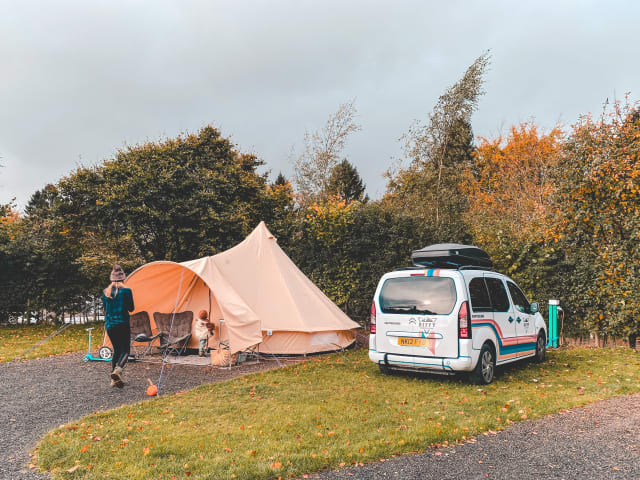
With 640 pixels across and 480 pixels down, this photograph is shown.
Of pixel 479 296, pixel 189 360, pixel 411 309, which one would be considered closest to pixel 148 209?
pixel 189 360

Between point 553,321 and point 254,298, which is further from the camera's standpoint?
point 553,321

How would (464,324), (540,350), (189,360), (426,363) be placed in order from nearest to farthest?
(464,324) < (426,363) < (540,350) < (189,360)

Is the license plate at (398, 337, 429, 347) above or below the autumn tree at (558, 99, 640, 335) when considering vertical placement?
below

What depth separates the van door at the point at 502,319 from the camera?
819 centimetres

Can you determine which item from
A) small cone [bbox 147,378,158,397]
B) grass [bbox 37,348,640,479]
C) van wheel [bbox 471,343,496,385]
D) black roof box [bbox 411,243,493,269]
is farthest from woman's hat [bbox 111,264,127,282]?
van wheel [bbox 471,343,496,385]

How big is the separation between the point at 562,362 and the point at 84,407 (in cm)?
916

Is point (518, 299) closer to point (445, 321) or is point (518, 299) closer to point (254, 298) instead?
point (445, 321)

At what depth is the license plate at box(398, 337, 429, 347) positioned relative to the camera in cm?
754

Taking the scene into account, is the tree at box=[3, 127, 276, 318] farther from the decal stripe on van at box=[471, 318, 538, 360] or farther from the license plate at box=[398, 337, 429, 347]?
the decal stripe on van at box=[471, 318, 538, 360]

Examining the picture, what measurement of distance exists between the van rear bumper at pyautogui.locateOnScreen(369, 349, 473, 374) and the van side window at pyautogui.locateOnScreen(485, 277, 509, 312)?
142 centimetres

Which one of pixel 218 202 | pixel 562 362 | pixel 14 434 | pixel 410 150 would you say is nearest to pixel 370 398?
pixel 14 434

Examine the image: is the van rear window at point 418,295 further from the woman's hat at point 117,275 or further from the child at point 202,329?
the child at point 202,329

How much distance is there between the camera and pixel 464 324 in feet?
23.9

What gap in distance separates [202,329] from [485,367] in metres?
6.36
